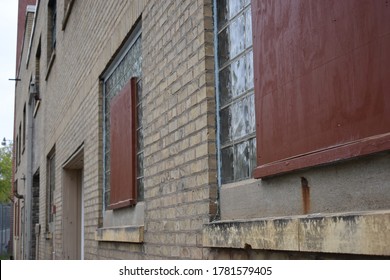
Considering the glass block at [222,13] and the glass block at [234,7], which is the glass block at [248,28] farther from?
the glass block at [222,13]

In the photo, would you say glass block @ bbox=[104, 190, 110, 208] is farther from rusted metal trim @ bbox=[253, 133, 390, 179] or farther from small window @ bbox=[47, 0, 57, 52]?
small window @ bbox=[47, 0, 57, 52]

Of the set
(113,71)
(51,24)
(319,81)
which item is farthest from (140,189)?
(51,24)

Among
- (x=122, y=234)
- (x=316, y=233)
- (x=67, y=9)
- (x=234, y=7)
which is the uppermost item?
(x=67, y=9)

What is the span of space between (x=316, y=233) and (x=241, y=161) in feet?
3.47

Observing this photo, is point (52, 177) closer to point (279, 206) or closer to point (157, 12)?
point (157, 12)

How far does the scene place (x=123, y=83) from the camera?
20.4 ft

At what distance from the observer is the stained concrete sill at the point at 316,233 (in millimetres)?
2111

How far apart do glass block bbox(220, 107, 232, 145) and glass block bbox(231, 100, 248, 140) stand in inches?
1.7

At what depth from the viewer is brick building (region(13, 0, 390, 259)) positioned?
230 centimetres

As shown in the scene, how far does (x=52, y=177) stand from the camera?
12.4m

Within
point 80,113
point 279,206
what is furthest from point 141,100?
point 80,113

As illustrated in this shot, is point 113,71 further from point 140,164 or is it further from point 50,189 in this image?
point 50,189

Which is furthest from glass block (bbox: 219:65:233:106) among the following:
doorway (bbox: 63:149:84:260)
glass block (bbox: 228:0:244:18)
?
doorway (bbox: 63:149:84:260)

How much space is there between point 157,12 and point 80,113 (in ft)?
12.7
